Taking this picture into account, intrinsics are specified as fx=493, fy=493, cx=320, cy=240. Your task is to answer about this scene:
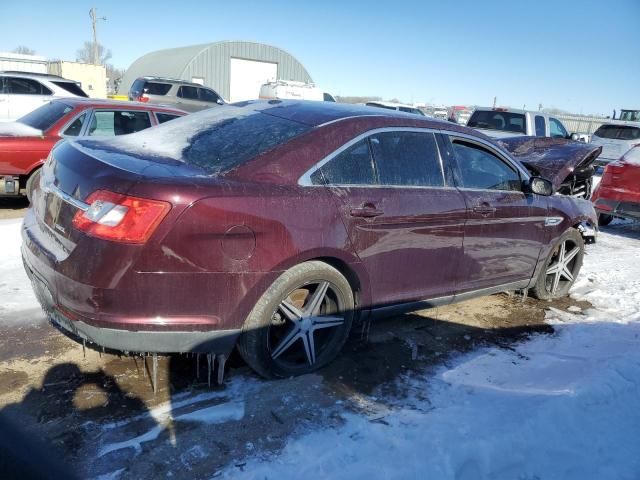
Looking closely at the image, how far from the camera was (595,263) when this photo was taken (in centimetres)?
650

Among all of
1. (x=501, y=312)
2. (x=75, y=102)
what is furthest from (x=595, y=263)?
(x=75, y=102)

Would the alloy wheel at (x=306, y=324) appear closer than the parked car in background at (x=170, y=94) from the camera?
Yes

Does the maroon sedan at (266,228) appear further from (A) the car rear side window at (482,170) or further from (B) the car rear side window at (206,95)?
(B) the car rear side window at (206,95)

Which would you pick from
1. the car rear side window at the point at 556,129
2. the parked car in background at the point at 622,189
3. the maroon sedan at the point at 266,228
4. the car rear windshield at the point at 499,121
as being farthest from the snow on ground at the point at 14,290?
the car rear side window at the point at 556,129

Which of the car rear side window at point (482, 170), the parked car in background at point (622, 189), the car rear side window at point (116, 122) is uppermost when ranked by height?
the car rear side window at point (116, 122)

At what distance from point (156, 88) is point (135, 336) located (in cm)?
1635

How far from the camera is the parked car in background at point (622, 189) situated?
7812 millimetres

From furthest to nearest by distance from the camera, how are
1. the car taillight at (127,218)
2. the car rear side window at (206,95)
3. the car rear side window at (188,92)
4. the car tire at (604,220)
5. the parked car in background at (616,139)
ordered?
the car rear side window at (206,95) < the car rear side window at (188,92) < the parked car in background at (616,139) < the car tire at (604,220) < the car taillight at (127,218)

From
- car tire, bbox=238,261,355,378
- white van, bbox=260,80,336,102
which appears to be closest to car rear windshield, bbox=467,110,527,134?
car tire, bbox=238,261,355,378

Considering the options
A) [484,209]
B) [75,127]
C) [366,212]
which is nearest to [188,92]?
[75,127]

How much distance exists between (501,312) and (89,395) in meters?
3.56

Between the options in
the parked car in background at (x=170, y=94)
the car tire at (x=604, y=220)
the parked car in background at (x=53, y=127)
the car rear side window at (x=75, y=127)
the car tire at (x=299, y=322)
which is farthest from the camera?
the parked car in background at (x=170, y=94)

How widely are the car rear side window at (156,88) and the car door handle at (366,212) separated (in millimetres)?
15817

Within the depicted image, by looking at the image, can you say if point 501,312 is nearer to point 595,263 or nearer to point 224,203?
point 595,263
